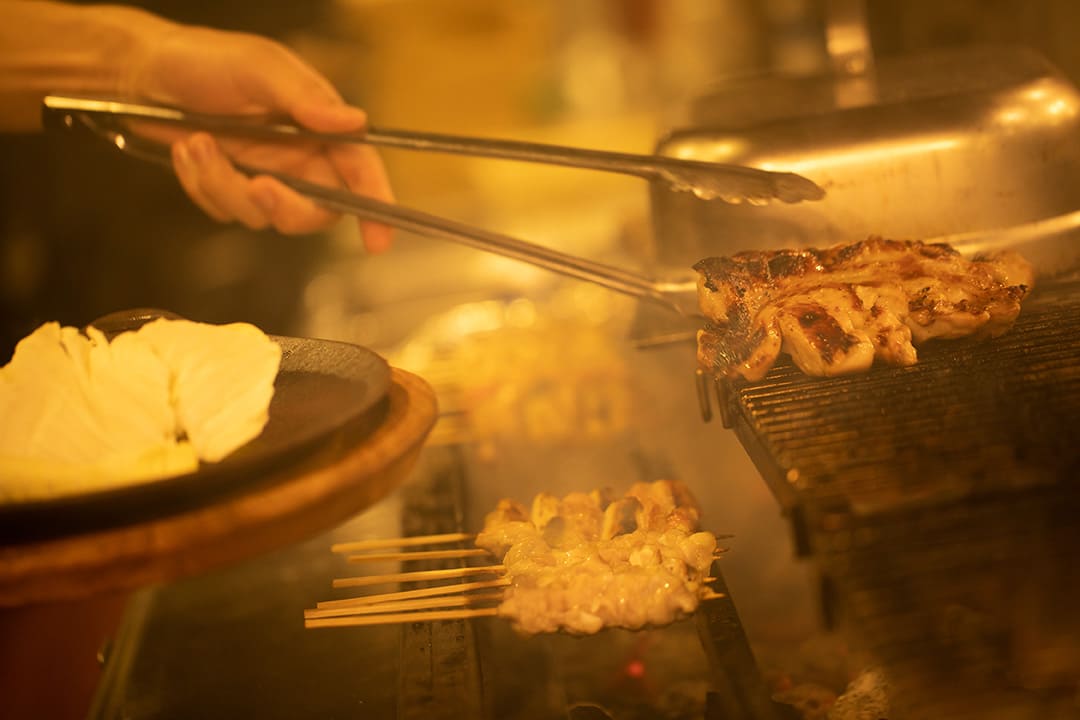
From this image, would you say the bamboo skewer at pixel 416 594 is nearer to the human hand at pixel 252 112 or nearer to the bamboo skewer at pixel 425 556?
the bamboo skewer at pixel 425 556

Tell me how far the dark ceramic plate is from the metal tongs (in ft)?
1.71

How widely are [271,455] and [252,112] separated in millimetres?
1884

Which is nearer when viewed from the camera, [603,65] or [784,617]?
[784,617]

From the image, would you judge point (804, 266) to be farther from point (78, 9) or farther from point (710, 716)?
point (78, 9)

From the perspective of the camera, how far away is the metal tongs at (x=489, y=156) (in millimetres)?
2359

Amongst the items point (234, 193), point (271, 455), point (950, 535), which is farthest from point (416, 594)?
point (234, 193)

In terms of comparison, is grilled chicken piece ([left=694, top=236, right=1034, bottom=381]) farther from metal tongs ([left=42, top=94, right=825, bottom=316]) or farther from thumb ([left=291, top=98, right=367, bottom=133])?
thumb ([left=291, top=98, right=367, bottom=133])

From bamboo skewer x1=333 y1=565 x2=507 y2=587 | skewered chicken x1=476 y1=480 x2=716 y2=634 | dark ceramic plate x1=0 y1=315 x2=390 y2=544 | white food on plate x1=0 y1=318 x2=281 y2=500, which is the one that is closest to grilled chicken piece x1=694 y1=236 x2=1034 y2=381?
skewered chicken x1=476 y1=480 x2=716 y2=634

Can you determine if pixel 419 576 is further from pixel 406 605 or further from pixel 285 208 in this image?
pixel 285 208

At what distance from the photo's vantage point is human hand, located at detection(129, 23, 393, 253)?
9.70 feet

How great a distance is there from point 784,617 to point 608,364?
1682 millimetres

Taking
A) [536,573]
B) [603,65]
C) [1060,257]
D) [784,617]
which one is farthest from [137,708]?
[603,65]

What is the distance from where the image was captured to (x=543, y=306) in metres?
5.14

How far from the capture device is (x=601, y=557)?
218 cm
